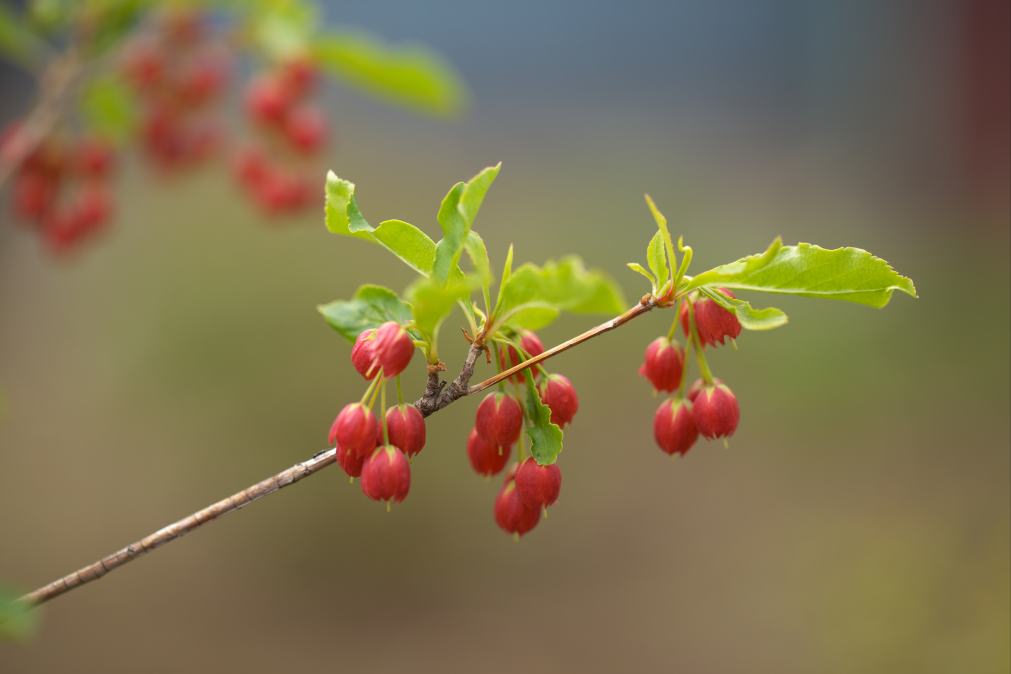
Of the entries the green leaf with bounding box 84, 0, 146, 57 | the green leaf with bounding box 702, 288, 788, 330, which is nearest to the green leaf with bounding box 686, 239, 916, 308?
the green leaf with bounding box 702, 288, 788, 330

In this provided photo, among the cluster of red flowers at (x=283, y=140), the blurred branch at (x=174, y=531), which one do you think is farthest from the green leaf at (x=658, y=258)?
the cluster of red flowers at (x=283, y=140)

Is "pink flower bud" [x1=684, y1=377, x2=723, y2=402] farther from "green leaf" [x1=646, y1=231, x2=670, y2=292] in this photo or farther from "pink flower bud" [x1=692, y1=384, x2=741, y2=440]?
"green leaf" [x1=646, y1=231, x2=670, y2=292]

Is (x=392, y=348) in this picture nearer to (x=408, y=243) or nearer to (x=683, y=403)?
(x=408, y=243)

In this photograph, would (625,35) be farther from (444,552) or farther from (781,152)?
(444,552)

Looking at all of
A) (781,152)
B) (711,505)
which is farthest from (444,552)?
(781,152)

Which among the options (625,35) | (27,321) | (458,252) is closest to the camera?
(458,252)

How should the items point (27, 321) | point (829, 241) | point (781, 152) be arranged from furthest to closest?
point (781, 152) → point (829, 241) → point (27, 321)
